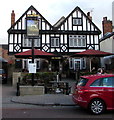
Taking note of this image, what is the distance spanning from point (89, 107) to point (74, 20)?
70.3ft

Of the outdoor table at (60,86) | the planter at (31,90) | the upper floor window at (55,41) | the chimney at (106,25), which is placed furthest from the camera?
the chimney at (106,25)

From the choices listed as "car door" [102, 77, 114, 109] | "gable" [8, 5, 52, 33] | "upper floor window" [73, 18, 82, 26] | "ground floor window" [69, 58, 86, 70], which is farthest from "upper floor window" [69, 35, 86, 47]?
"car door" [102, 77, 114, 109]

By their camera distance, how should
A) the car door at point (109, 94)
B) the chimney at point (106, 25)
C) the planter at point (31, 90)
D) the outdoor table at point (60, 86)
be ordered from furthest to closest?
the chimney at point (106, 25) < the outdoor table at point (60, 86) < the planter at point (31, 90) < the car door at point (109, 94)

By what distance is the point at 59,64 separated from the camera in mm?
28531

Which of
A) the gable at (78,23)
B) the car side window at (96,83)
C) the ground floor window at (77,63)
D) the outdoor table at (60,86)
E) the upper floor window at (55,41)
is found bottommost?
the outdoor table at (60,86)

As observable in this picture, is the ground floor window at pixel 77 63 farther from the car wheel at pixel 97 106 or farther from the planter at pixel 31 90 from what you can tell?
the car wheel at pixel 97 106

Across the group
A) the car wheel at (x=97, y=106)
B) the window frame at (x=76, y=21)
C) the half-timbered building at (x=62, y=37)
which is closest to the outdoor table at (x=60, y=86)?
the car wheel at (x=97, y=106)

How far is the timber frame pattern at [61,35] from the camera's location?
28.2 meters

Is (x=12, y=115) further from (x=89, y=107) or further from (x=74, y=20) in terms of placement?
(x=74, y=20)

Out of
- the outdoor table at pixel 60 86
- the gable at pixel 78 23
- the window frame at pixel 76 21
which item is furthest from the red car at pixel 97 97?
the window frame at pixel 76 21

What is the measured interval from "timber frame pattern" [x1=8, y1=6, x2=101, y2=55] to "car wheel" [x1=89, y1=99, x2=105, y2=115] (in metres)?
20.2

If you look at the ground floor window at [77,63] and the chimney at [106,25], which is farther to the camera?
the chimney at [106,25]

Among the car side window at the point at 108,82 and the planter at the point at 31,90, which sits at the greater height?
the car side window at the point at 108,82

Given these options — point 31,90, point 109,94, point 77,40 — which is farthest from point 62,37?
point 109,94
